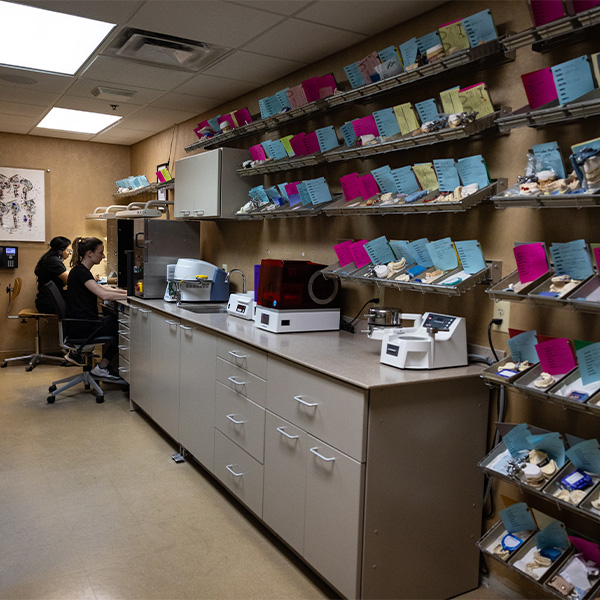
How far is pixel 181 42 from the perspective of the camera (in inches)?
130

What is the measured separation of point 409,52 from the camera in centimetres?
253

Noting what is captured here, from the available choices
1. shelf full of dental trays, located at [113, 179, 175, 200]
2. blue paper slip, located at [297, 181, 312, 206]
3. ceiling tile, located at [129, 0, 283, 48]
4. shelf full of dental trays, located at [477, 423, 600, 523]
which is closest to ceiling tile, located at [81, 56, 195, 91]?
ceiling tile, located at [129, 0, 283, 48]

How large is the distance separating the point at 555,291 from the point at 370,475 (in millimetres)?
882

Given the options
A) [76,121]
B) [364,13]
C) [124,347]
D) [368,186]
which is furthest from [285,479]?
[76,121]

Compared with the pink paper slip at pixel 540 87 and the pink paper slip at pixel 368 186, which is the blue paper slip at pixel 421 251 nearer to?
the pink paper slip at pixel 368 186

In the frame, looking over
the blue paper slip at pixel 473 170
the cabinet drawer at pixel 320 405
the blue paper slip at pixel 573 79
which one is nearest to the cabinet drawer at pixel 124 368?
the cabinet drawer at pixel 320 405

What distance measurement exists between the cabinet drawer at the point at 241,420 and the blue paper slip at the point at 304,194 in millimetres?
1133

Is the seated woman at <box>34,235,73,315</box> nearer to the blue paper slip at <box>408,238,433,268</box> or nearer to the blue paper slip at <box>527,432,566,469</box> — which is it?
the blue paper slip at <box>408,238,433,268</box>

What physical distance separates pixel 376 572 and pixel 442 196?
4.86ft

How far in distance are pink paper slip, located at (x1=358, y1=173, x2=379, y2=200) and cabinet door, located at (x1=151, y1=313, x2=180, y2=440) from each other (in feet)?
5.03

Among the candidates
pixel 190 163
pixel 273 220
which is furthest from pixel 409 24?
pixel 190 163

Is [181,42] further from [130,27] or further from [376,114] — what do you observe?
[376,114]

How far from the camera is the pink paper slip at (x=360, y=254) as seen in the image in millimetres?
2795

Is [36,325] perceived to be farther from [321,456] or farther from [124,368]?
[321,456]
